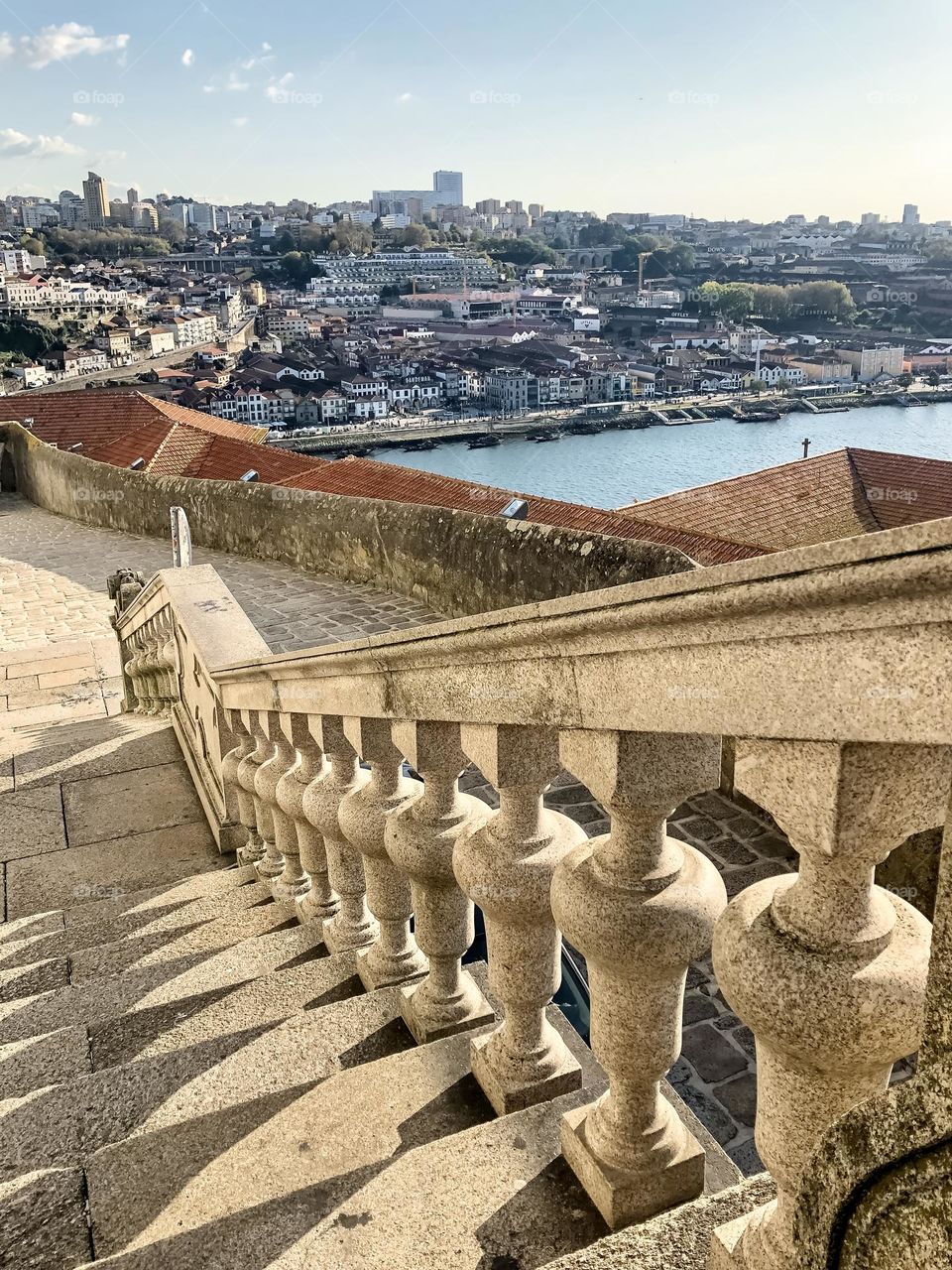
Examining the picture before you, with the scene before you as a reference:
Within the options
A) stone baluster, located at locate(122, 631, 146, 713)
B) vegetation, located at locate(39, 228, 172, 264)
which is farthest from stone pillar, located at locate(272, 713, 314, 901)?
vegetation, located at locate(39, 228, 172, 264)

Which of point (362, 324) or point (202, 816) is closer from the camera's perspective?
point (202, 816)

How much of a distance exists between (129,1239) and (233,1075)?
454 mm

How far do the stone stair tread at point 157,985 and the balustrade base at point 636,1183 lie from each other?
1.22 meters

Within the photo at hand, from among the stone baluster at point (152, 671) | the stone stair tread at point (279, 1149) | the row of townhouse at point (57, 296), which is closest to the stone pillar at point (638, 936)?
the stone stair tread at point (279, 1149)

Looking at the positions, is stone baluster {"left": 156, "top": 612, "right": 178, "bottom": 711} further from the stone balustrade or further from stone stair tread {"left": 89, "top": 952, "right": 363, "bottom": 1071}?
the stone balustrade

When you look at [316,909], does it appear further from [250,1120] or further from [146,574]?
[146,574]

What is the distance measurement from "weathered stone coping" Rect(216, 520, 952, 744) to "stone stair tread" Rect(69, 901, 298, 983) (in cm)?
182

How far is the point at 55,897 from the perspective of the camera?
399cm

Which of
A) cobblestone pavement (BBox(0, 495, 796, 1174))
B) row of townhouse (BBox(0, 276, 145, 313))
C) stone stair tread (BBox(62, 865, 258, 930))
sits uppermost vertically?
row of townhouse (BBox(0, 276, 145, 313))

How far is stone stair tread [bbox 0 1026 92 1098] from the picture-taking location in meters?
2.41

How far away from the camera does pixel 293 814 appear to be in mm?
2766

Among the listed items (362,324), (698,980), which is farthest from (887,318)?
(698,980)

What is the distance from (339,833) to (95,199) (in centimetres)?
19948

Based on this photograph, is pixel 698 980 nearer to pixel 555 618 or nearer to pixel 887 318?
pixel 555 618
